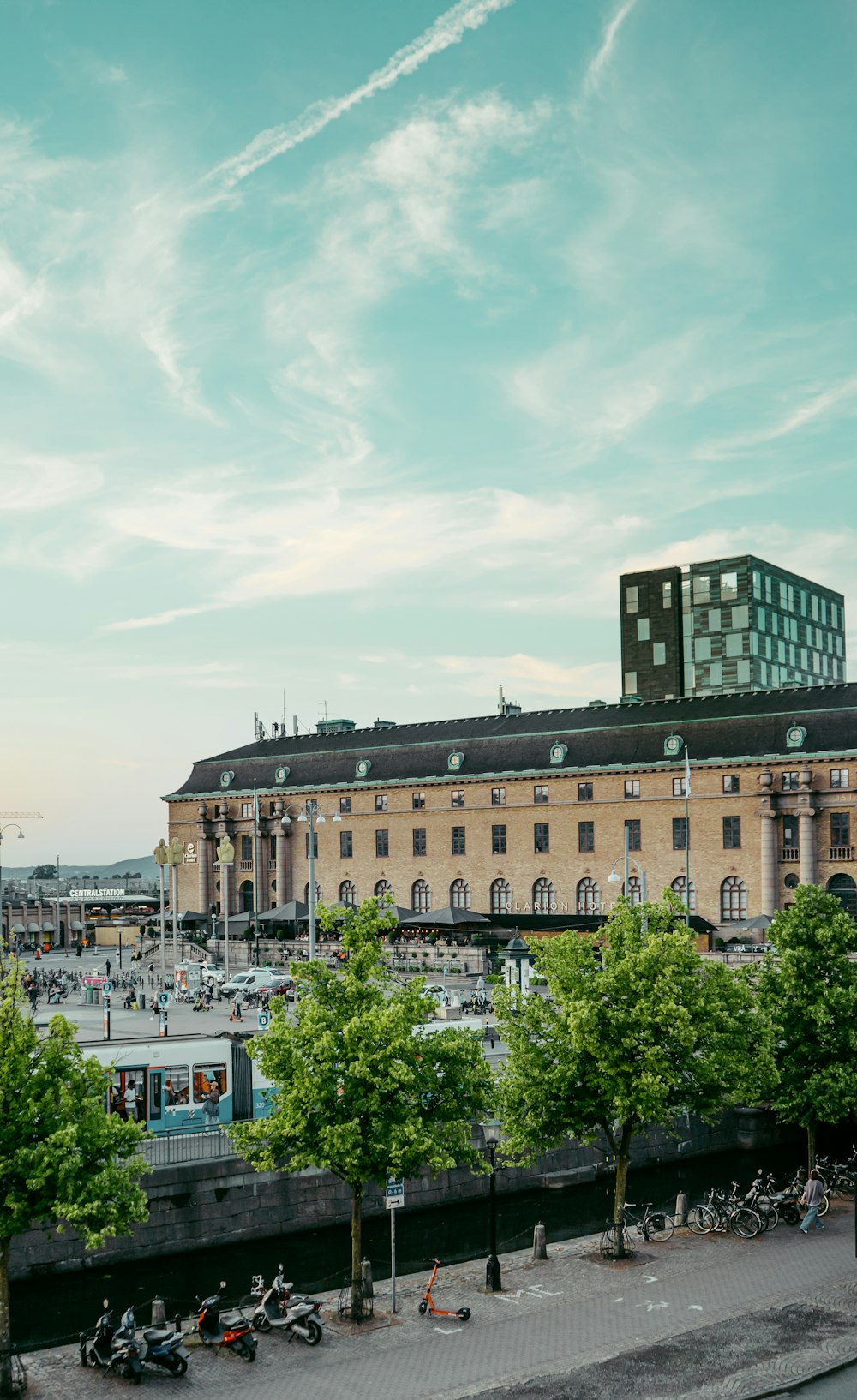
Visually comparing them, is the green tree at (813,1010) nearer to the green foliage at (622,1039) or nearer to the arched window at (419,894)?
the green foliage at (622,1039)

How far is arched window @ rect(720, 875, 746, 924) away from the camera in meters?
90.3

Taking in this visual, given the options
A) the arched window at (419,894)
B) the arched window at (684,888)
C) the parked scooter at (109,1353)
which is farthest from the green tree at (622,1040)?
the arched window at (419,894)

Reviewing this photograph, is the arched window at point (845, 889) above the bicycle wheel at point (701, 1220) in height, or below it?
above

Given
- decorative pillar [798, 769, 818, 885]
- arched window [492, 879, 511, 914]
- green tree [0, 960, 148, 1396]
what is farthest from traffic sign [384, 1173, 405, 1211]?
arched window [492, 879, 511, 914]

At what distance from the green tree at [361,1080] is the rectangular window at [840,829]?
64.3 m

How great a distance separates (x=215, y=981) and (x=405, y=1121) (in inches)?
2100

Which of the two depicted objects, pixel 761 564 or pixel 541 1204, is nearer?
pixel 541 1204

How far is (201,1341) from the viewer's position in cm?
2345

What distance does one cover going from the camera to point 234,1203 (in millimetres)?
32594

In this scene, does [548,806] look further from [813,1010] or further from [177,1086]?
[177,1086]

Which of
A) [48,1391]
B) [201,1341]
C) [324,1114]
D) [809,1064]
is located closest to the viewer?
[48,1391]

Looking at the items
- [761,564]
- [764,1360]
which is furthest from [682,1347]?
[761,564]

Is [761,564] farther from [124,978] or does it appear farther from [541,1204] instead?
[541,1204]

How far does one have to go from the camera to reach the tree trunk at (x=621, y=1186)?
94.4 ft
